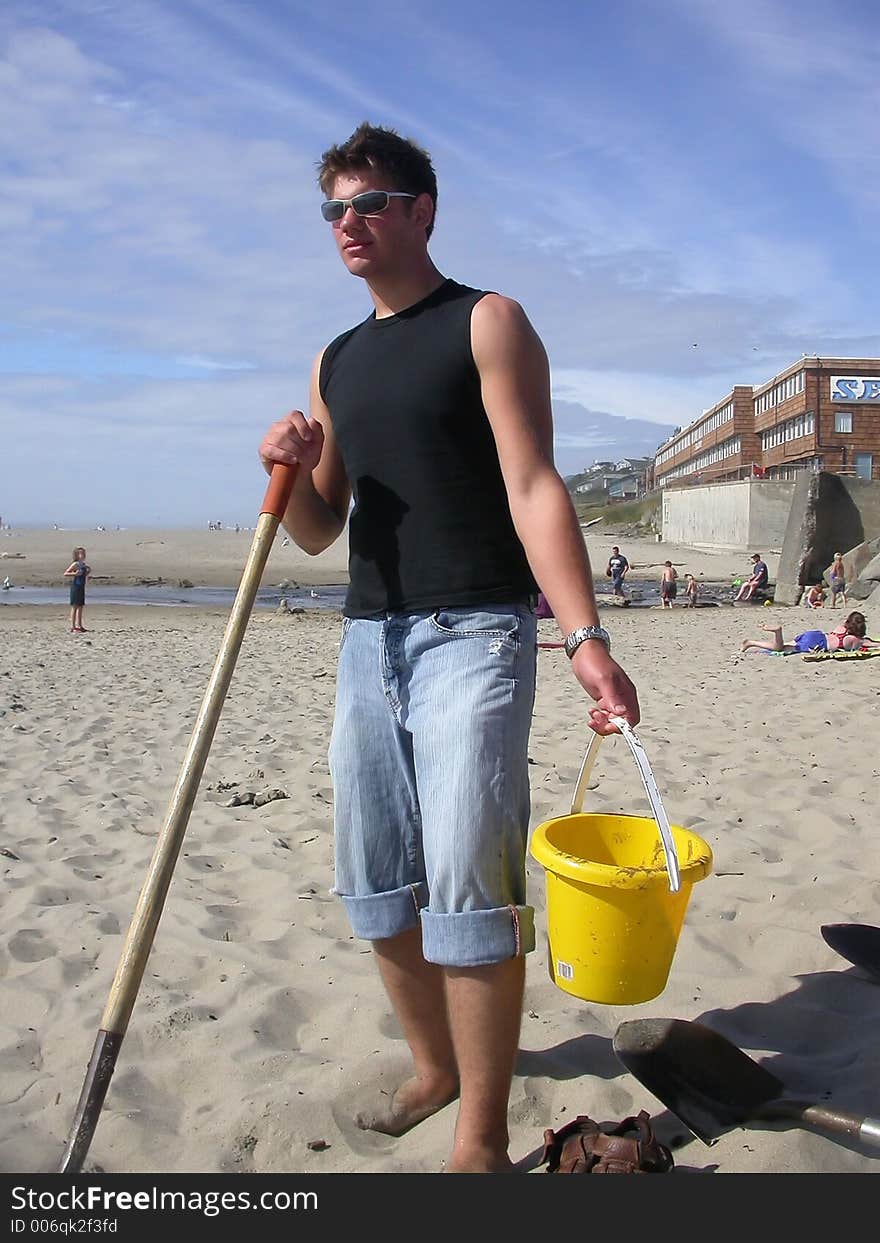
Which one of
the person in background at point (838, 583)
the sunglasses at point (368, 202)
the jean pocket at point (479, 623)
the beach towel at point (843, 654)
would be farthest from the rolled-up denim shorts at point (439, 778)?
the person in background at point (838, 583)

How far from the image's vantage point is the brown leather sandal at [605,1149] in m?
2.07

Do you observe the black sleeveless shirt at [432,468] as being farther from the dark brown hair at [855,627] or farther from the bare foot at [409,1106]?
the dark brown hair at [855,627]

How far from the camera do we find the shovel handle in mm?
2264

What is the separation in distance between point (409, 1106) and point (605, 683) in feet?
3.74

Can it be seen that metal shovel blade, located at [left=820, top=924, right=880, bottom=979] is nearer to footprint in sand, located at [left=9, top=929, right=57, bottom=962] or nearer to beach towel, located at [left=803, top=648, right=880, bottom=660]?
footprint in sand, located at [left=9, top=929, right=57, bottom=962]

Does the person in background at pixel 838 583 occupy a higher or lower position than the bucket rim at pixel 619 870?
higher

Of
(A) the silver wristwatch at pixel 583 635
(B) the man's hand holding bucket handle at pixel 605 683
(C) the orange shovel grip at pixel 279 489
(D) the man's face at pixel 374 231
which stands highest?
(D) the man's face at pixel 374 231

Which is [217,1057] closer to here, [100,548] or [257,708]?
[257,708]

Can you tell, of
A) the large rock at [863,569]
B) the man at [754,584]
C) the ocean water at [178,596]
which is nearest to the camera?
the large rock at [863,569]

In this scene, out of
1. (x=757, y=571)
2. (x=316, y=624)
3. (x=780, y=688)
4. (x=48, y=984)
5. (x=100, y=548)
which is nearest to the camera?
(x=48, y=984)

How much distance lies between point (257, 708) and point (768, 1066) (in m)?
5.92

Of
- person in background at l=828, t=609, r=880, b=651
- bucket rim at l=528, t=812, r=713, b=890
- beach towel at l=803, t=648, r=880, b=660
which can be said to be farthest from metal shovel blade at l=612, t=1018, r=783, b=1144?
person in background at l=828, t=609, r=880, b=651
